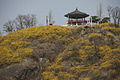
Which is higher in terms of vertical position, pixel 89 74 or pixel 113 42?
pixel 113 42

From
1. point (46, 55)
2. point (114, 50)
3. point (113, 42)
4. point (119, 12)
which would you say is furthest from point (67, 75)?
point (119, 12)

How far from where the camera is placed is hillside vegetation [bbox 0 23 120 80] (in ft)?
58.3

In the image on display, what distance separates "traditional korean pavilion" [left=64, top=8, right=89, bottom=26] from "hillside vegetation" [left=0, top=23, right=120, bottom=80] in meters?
6.49

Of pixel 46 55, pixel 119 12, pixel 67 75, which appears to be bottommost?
pixel 67 75

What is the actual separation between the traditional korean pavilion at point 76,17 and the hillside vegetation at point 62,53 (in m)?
6.49

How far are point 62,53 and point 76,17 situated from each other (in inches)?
501

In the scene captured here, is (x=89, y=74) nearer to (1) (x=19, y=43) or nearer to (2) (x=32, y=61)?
(2) (x=32, y=61)

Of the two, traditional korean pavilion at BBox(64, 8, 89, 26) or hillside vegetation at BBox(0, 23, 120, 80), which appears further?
traditional korean pavilion at BBox(64, 8, 89, 26)

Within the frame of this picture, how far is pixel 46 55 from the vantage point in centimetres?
2047

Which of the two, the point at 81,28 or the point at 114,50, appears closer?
the point at 114,50

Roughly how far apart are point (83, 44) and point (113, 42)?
3273mm

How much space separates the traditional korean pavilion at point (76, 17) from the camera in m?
→ 30.7

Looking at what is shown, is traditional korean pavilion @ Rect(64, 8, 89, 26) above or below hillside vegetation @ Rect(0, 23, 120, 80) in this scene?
above

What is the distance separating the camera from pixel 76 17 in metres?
32.0
